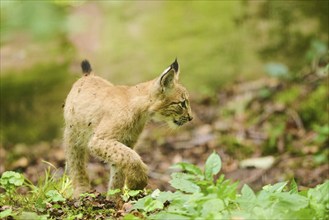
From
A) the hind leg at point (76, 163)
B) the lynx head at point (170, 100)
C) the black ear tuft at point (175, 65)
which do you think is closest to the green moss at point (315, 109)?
the lynx head at point (170, 100)

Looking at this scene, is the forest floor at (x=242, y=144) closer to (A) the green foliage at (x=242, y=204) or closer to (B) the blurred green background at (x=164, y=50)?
(B) the blurred green background at (x=164, y=50)

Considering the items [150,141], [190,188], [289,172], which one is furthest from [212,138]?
[190,188]

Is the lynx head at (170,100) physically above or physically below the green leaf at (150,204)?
above

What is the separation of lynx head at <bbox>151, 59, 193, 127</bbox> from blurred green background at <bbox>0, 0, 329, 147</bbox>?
4458 mm

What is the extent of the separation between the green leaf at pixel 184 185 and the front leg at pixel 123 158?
131 centimetres

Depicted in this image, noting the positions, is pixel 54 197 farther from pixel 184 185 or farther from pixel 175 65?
pixel 175 65

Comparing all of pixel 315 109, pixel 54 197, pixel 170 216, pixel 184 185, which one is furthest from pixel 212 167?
pixel 315 109

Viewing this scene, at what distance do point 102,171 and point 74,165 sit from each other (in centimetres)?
243

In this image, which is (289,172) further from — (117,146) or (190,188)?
(190,188)

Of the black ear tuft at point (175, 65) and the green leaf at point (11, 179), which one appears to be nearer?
the green leaf at point (11, 179)

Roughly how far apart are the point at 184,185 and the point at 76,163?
7.90 feet

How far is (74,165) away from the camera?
649 centimetres

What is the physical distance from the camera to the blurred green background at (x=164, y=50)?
1074 cm

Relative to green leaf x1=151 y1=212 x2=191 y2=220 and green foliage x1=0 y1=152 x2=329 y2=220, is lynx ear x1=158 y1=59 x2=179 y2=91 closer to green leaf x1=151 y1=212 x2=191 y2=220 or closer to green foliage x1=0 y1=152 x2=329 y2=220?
green foliage x1=0 y1=152 x2=329 y2=220
